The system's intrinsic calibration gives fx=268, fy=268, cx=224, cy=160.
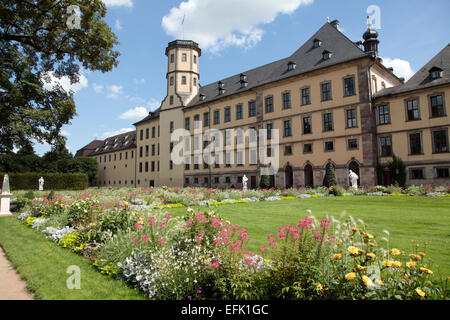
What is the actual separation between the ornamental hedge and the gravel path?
4409 centimetres

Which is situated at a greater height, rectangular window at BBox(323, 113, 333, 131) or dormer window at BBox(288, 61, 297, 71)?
dormer window at BBox(288, 61, 297, 71)

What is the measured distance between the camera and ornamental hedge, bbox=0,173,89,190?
41.9m

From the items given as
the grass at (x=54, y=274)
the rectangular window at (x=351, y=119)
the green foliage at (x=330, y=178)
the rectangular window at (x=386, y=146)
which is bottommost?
the grass at (x=54, y=274)

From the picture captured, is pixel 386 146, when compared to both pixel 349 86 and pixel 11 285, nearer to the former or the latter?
pixel 349 86

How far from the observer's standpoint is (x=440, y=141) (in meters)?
23.0

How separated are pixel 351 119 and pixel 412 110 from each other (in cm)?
510

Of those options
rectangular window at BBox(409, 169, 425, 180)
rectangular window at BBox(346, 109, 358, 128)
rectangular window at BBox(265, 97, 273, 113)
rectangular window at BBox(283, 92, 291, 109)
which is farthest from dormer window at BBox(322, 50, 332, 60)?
rectangular window at BBox(409, 169, 425, 180)

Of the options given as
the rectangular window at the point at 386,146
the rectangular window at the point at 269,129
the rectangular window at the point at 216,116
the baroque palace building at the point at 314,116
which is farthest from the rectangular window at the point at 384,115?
the rectangular window at the point at 216,116

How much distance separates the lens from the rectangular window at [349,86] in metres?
26.6

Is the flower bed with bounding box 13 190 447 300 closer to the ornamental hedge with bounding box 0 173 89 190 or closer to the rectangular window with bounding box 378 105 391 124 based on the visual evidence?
the rectangular window with bounding box 378 105 391 124

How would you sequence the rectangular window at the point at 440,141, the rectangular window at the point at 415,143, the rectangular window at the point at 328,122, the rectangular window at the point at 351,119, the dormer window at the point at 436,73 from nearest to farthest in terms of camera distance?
the rectangular window at the point at 440,141 < the dormer window at the point at 436,73 < the rectangular window at the point at 415,143 < the rectangular window at the point at 351,119 < the rectangular window at the point at 328,122

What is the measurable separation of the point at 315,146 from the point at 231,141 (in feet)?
39.9

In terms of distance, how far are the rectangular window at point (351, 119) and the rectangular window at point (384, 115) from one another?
225 centimetres

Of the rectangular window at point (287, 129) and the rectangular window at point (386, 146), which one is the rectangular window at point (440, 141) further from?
the rectangular window at point (287, 129)
